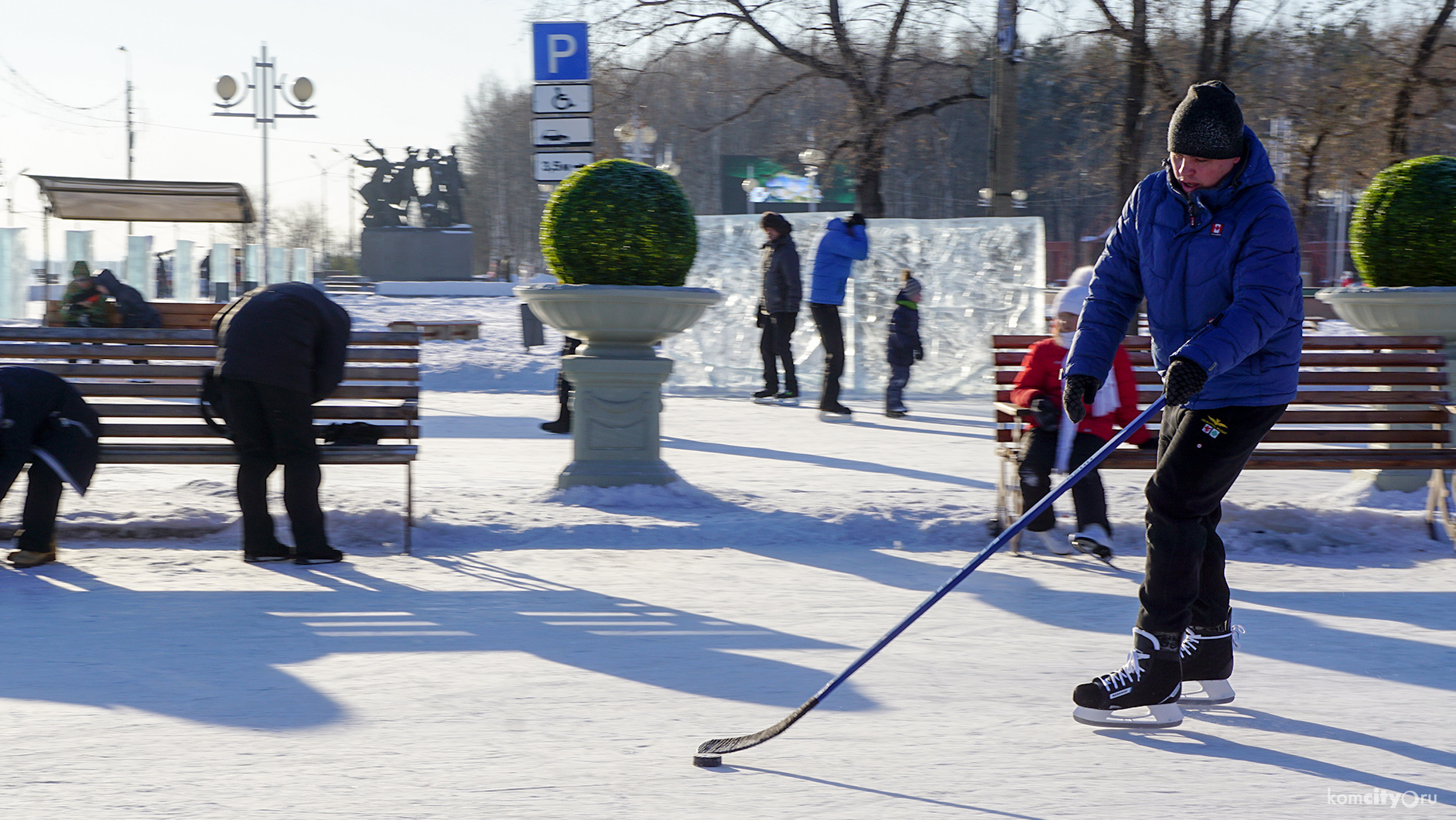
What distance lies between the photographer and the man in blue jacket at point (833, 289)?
11.2m

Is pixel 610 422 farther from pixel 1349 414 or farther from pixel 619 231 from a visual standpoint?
pixel 1349 414

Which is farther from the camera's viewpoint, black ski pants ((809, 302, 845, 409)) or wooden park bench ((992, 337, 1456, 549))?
black ski pants ((809, 302, 845, 409))

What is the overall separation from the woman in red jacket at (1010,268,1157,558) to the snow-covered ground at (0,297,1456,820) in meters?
0.19

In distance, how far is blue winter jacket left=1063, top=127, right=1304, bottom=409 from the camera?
3.22m

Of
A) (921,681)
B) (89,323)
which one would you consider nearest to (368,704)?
(921,681)

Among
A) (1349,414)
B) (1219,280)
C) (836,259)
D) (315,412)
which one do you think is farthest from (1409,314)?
(315,412)

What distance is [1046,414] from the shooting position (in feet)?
18.5

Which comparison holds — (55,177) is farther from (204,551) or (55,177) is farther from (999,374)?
(999,374)

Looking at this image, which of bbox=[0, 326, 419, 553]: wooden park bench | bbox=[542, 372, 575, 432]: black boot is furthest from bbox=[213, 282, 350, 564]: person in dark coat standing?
bbox=[542, 372, 575, 432]: black boot

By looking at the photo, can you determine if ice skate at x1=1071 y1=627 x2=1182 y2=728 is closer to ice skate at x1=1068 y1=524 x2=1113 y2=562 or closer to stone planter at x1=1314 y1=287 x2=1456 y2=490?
ice skate at x1=1068 y1=524 x2=1113 y2=562

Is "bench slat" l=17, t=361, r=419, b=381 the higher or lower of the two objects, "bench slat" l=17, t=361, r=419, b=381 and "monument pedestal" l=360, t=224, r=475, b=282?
the lower

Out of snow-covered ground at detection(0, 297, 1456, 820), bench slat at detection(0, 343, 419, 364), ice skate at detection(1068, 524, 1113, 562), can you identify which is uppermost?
bench slat at detection(0, 343, 419, 364)

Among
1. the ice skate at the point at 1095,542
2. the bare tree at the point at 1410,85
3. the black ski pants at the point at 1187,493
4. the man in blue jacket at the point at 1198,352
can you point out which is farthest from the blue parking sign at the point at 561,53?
the bare tree at the point at 1410,85

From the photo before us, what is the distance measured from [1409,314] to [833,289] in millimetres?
5128
